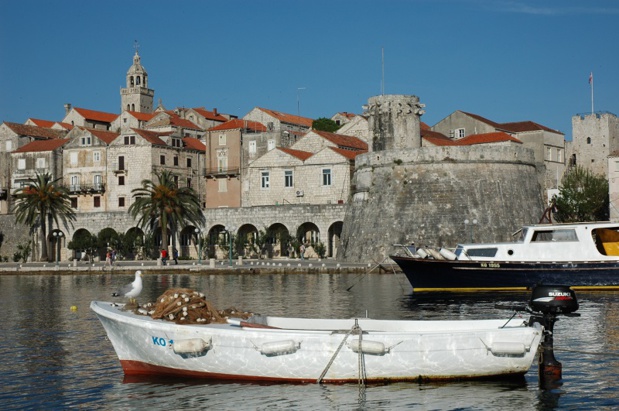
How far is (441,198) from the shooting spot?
2018 inches

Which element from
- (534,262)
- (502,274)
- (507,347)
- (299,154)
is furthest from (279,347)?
(299,154)

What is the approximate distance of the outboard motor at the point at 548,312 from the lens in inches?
603

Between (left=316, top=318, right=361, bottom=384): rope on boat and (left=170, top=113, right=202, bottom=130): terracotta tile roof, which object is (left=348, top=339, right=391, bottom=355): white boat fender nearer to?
(left=316, top=318, right=361, bottom=384): rope on boat

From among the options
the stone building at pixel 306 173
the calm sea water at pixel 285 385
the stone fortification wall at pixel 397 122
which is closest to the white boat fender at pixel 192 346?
the calm sea water at pixel 285 385

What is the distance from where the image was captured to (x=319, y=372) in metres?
15.3

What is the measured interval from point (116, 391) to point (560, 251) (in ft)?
68.3

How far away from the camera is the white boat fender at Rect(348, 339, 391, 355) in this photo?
48.8ft

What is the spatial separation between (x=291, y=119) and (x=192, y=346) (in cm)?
7324

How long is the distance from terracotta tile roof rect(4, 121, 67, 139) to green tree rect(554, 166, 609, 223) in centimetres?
4595

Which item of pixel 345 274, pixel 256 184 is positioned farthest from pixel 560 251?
pixel 256 184

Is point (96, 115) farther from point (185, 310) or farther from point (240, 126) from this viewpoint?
point (185, 310)

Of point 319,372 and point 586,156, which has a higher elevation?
point 586,156

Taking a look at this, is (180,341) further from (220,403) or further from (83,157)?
(83,157)

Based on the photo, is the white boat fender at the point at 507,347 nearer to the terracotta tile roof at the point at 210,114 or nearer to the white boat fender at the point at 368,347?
the white boat fender at the point at 368,347
